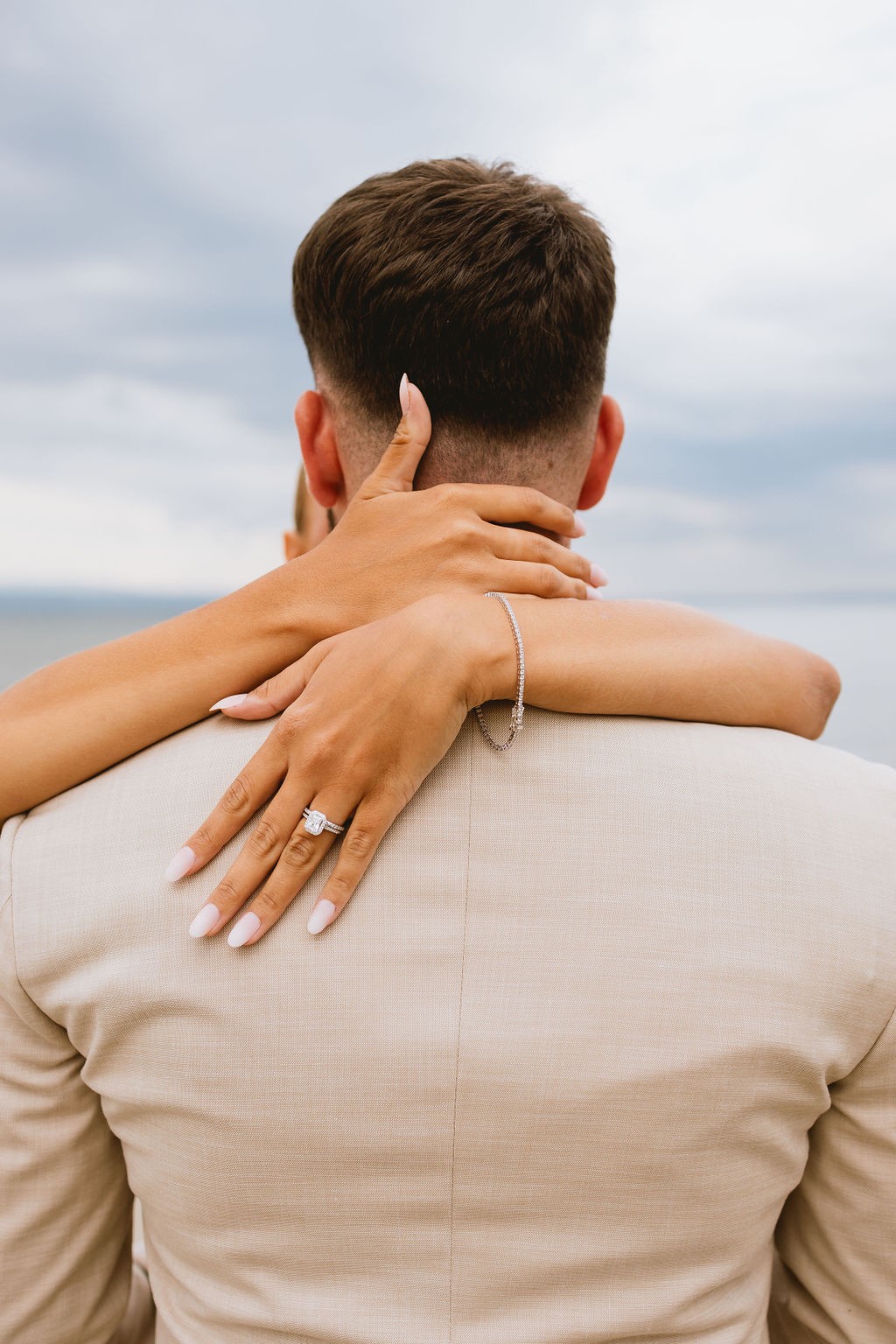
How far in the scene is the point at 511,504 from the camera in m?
1.20

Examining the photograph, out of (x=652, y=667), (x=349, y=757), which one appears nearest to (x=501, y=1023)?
(x=349, y=757)

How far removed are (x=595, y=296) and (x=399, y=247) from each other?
286mm

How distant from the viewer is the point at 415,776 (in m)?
1.00

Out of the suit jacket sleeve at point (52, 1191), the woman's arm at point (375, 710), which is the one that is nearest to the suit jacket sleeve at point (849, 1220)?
the woman's arm at point (375, 710)

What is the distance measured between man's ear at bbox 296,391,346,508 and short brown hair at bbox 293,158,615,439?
6cm

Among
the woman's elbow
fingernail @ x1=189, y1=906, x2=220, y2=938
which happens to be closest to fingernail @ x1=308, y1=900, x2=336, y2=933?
fingernail @ x1=189, y1=906, x2=220, y2=938

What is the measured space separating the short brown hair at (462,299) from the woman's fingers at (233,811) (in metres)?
0.52

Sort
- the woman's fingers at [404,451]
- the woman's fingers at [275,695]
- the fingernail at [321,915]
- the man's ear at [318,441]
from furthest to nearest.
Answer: the man's ear at [318,441], the woman's fingers at [404,451], the woman's fingers at [275,695], the fingernail at [321,915]

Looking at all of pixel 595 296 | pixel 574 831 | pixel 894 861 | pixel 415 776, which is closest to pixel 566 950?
pixel 574 831

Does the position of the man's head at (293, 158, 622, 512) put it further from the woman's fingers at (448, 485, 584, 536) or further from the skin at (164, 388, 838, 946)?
the skin at (164, 388, 838, 946)

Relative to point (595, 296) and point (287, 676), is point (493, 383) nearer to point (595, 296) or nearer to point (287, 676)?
point (595, 296)

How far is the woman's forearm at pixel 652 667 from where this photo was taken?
1044 mm

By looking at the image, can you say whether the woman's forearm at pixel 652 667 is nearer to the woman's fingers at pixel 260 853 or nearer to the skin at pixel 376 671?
the skin at pixel 376 671

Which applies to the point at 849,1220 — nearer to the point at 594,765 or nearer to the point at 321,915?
the point at 594,765
